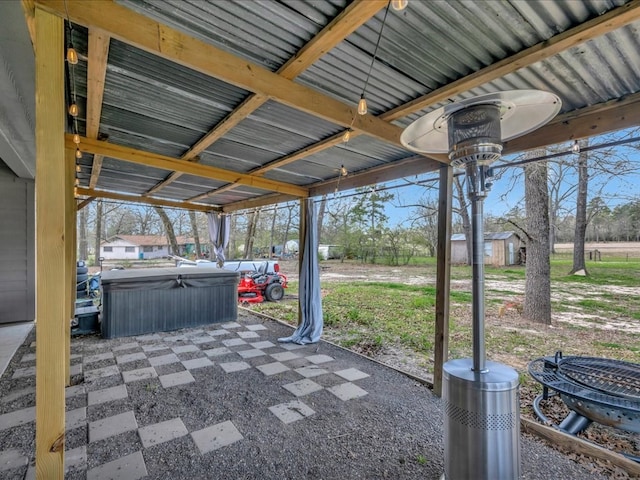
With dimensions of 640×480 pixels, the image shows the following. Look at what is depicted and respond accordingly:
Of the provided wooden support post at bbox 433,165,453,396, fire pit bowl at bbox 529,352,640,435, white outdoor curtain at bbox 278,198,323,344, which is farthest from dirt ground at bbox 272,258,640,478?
wooden support post at bbox 433,165,453,396

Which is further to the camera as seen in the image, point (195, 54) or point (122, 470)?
point (122, 470)

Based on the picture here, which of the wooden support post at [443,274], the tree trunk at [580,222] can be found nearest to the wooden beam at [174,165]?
the wooden support post at [443,274]

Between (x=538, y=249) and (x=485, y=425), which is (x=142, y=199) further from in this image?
(x=538, y=249)

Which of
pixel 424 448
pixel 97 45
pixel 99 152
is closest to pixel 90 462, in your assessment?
pixel 424 448

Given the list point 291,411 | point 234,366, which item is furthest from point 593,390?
point 234,366

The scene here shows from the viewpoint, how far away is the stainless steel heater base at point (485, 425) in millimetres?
1481

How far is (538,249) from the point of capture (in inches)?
215

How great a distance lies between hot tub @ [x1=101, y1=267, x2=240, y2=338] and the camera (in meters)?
4.73

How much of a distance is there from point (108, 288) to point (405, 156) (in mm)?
4701

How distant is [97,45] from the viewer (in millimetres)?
1613

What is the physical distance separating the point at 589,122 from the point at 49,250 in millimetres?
3385

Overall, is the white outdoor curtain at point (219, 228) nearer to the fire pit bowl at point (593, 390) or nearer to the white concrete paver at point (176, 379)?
the white concrete paver at point (176, 379)

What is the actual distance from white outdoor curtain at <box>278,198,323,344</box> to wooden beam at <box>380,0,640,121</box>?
3.04 metres

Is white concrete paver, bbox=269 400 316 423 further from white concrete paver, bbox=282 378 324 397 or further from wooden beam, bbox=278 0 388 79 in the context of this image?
wooden beam, bbox=278 0 388 79
